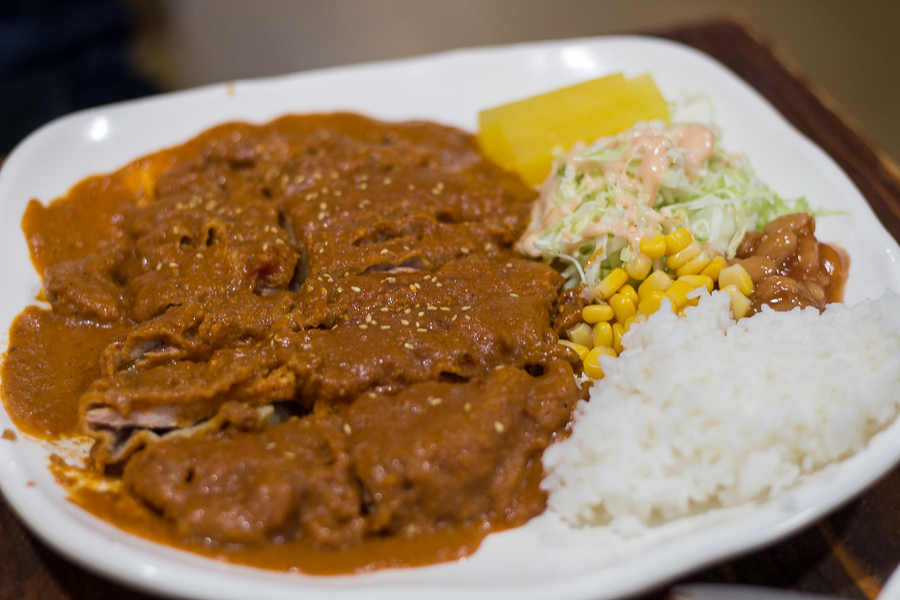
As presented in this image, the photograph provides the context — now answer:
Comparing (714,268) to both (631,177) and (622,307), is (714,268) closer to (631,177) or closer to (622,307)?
(622,307)

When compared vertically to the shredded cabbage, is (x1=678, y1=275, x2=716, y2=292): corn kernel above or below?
below

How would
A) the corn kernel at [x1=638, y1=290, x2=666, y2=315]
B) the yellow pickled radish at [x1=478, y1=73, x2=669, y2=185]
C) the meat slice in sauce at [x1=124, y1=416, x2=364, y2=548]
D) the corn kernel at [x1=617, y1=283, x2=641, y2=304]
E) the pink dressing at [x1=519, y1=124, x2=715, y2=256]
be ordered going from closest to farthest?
the meat slice in sauce at [x1=124, y1=416, x2=364, y2=548], the corn kernel at [x1=638, y1=290, x2=666, y2=315], the corn kernel at [x1=617, y1=283, x2=641, y2=304], the pink dressing at [x1=519, y1=124, x2=715, y2=256], the yellow pickled radish at [x1=478, y1=73, x2=669, y2=185]

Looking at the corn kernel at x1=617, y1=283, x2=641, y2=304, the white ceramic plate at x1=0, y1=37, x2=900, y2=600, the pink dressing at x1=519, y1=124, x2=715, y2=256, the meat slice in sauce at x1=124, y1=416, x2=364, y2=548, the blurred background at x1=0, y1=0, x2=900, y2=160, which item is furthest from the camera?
the blurred background at x1=0, y1=0, x2=900, y2=160

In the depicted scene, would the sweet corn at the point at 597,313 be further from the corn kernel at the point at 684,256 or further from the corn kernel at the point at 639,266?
the corn kernel at the point at 684,256

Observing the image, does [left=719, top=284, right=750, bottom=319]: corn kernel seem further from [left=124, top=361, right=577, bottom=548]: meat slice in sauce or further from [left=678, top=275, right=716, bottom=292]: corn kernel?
[left=124, top=361, right=577, bottom=548]: meat slice in sauce

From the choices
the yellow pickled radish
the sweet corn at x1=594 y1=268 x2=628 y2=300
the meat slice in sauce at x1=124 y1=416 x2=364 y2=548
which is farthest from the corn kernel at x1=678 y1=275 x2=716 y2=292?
the meat slice in sauce at x1=124 y1=416 x2=364 y2=548

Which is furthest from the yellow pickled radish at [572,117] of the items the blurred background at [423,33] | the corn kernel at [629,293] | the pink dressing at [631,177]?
the blurred background at [423,33]

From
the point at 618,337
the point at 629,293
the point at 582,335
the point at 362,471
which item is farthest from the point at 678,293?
the point at 362,471
